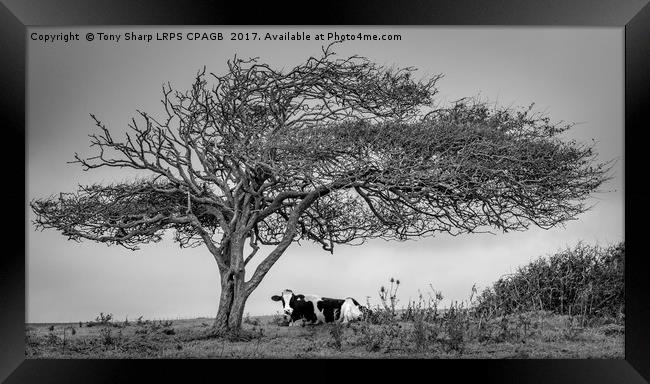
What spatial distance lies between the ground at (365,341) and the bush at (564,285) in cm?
84

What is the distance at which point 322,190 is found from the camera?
40.9 feet

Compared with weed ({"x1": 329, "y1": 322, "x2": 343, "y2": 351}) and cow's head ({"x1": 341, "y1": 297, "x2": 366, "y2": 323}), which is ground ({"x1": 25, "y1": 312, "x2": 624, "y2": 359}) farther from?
cow's head ({"x1": 341, "y1": 297, "x2": 366, "y2": 323})

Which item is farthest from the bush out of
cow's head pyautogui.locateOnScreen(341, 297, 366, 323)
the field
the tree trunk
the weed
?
the tree trunk

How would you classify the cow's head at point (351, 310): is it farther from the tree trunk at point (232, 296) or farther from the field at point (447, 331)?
the tree trunk at point (232, 296)

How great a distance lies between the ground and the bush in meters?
0.84

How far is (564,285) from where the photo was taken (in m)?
15.8

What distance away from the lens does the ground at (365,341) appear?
11.8 metres

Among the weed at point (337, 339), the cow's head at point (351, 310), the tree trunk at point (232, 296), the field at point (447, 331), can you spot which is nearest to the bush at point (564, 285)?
the field at point (447, 331)

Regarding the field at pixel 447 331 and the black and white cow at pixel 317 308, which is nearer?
the field at pixel 447 331
